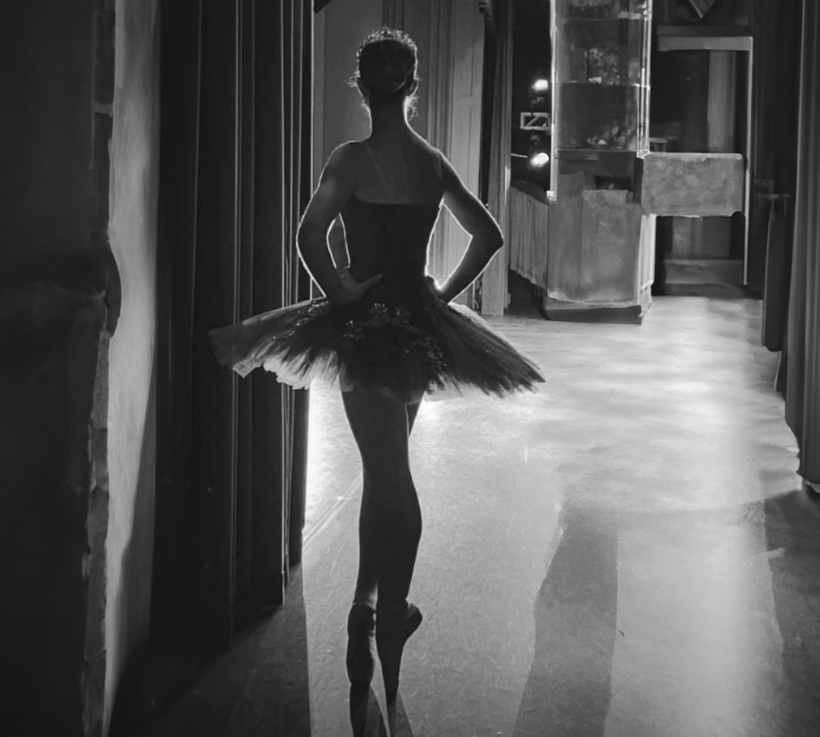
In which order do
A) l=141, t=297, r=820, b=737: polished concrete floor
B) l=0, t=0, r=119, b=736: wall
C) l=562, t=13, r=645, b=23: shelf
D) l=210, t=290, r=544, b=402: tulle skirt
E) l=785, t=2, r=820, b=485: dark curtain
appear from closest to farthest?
l=0, t=0, r=119, b=736: wall < l=210, t=290, r=544, b=402: tulle skirt < l=141, t=297, r=820, b=737: polished concrete floor < l=785, t=2, r=820, b=485: dark curtain < l=562, t=13, r=645, b=23: shelf

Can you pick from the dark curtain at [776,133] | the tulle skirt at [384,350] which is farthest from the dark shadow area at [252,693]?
the dark curtain at [776,133]

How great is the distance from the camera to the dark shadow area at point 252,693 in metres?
2.58

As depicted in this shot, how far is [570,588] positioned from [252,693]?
3.81 feet

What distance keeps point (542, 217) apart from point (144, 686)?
25.6ft

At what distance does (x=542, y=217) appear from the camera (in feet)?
33.1

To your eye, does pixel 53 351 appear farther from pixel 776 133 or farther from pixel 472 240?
pixel 776 133

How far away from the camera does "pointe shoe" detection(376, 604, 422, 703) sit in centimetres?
258

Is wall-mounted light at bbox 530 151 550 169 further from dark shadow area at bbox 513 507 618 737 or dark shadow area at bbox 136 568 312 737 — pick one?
dark shadow area at bbox 136 568 312 737

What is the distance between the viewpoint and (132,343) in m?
2.69

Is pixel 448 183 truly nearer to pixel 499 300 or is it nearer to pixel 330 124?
pixel 330 124

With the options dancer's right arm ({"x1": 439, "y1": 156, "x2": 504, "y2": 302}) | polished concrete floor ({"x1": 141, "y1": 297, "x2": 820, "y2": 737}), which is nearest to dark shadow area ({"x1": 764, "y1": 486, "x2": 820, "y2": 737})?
polished concrete floor ({"x1": 141, "y1": 297, "x2": 820, "y2": 737})

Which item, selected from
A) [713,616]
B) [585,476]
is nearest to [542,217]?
[585,476]

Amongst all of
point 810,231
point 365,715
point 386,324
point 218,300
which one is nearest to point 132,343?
point 218,300

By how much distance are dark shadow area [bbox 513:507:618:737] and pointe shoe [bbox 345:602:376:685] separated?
0.36 metres
